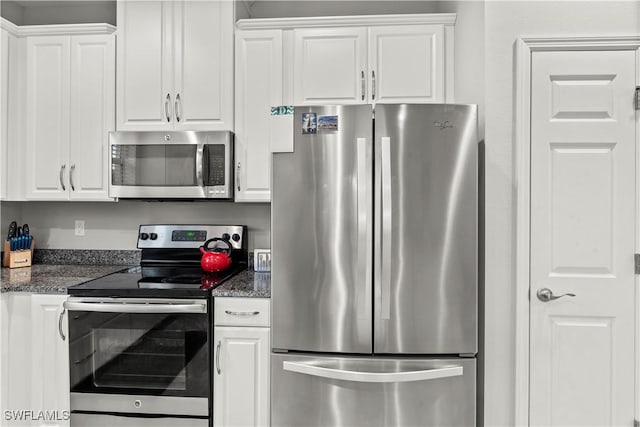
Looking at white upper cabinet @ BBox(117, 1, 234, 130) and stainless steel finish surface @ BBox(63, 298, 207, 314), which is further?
white upper cabinet @ BBox(117, 1, 234, 130)

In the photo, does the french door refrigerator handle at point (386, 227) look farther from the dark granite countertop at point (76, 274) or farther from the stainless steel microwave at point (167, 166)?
the stainless steel microwave at point (167, 166)

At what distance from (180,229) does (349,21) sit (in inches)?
64.8

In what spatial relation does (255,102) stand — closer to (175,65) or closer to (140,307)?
(175,65)

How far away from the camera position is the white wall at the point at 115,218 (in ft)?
9.31

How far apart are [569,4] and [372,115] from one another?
1033mm

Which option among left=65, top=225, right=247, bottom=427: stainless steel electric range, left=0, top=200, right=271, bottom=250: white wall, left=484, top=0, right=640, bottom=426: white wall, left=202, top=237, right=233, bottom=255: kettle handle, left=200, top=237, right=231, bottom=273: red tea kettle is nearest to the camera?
left=484, top=0, right=640, bottom=426: white wall

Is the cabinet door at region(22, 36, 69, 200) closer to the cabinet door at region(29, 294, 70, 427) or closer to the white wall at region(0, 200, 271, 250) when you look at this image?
the white wall at region(0, 200, 271, 250)

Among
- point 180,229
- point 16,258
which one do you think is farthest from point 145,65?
point 16,258

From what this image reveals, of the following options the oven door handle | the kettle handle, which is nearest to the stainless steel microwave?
the kettle handle

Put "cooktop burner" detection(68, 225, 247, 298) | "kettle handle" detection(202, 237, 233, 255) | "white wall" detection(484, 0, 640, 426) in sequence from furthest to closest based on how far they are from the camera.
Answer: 1. "kettle handle" detection(202, 237, 233, 255)
2. "cooktop burner" detection(68, 225, 247, 298)
3. "white wall" detection(484, 0, 640, 426)

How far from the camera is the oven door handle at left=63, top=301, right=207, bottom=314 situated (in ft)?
6.60

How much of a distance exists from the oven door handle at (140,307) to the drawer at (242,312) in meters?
0.08

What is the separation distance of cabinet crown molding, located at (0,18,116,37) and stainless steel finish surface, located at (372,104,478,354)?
186 cm

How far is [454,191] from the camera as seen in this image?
182 centimetres
